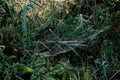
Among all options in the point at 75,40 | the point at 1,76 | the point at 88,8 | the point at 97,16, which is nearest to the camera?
the point at 1,76

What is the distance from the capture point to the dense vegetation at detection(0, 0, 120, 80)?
184cm

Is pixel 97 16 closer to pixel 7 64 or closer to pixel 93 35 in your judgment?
pixel 93 35

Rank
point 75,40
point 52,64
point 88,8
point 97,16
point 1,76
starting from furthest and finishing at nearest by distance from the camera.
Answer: point 88,8, point 97,16, point 75,40, point 52,64, point 1,76

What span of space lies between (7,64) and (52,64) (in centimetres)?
29

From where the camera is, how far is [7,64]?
71.7 inches

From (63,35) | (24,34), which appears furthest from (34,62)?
(63,35)

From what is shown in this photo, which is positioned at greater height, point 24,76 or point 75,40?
point 75,40

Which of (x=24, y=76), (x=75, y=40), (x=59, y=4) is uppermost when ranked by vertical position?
(x=59, y=4)

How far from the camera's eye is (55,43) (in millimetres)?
2062

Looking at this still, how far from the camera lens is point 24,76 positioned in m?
1.85

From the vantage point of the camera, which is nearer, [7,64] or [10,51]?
[7,64]

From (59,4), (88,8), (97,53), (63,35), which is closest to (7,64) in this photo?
(63,35)

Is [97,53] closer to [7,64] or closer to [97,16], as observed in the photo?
[97,16]

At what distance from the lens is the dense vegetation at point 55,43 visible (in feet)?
6.03
